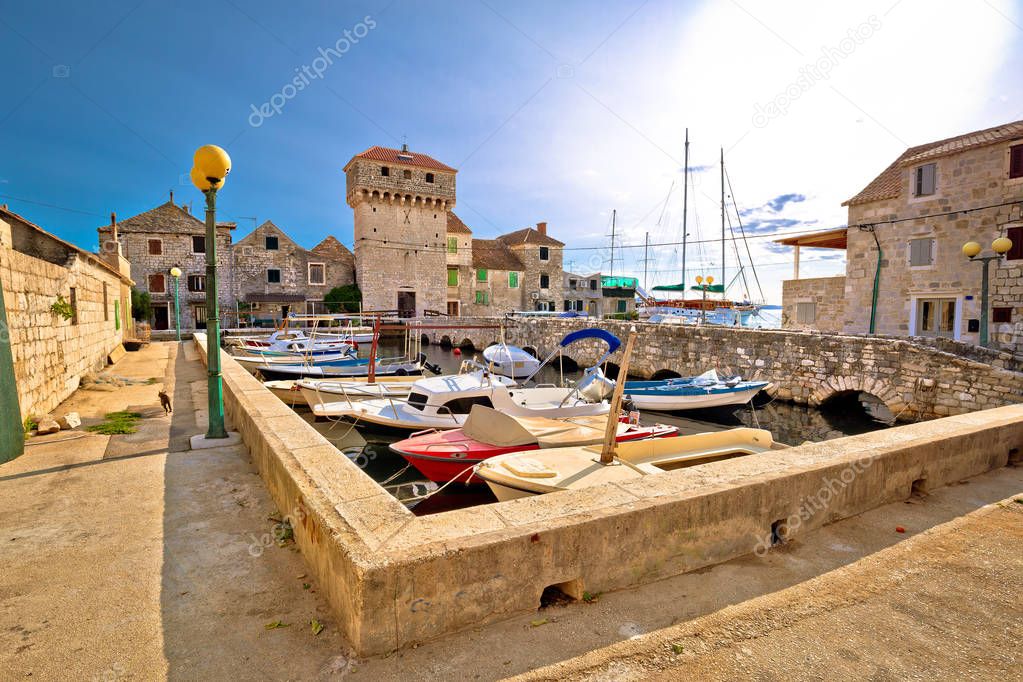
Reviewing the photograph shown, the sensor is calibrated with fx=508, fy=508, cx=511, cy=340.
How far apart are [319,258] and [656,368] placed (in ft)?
106

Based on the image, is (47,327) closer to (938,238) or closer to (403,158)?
(938,238)

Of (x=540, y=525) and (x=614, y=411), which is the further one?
(x=614, y=411)

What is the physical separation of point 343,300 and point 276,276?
5577mm

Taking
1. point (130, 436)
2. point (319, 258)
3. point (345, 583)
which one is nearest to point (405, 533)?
point (345, 583)

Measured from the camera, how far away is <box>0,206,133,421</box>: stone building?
21.2ft

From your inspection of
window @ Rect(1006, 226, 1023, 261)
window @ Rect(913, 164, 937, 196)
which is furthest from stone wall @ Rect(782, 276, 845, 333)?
window @ Rect(1006, 226, 1023, 261)

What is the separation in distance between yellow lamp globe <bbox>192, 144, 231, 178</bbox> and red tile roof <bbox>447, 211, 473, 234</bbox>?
133 feet

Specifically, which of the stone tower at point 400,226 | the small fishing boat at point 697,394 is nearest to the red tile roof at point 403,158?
the stone tower at point 400,226

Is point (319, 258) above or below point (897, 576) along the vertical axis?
above

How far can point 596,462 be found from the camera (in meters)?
6.08

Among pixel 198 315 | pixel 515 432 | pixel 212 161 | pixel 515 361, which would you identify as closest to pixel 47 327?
pixel 212 161

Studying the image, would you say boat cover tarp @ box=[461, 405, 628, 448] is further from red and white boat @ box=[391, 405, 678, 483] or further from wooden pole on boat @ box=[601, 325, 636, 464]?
wooden pole on boat @ box=[601, 325, 636, 464]

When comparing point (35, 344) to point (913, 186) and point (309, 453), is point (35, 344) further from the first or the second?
point (913, 186)

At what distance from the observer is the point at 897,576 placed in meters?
3.23
